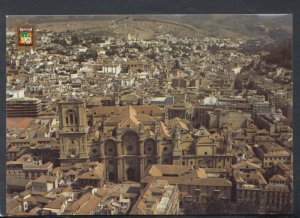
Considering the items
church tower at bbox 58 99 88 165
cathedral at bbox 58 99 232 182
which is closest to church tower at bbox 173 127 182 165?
cathedral at bbox 58 99 232 182

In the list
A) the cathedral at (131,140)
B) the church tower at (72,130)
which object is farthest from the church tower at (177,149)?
the church tower at (72,130)

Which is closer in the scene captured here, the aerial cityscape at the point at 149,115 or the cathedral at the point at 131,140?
the aerial cityscape at the point at 149,115

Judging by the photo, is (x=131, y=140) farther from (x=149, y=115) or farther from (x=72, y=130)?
(x=72, y=130)

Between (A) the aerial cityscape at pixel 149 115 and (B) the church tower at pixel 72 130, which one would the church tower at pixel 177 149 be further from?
(B) the church tower at pixel 72 130

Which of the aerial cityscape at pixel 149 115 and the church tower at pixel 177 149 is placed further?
the church tower at pixel 177 149

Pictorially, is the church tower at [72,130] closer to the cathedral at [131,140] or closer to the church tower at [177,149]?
the cathedral at [131,140]

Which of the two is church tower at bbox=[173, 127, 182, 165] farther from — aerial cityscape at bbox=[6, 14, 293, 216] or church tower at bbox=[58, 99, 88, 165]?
church tower at bbox=[58, 99, 88, 165]
